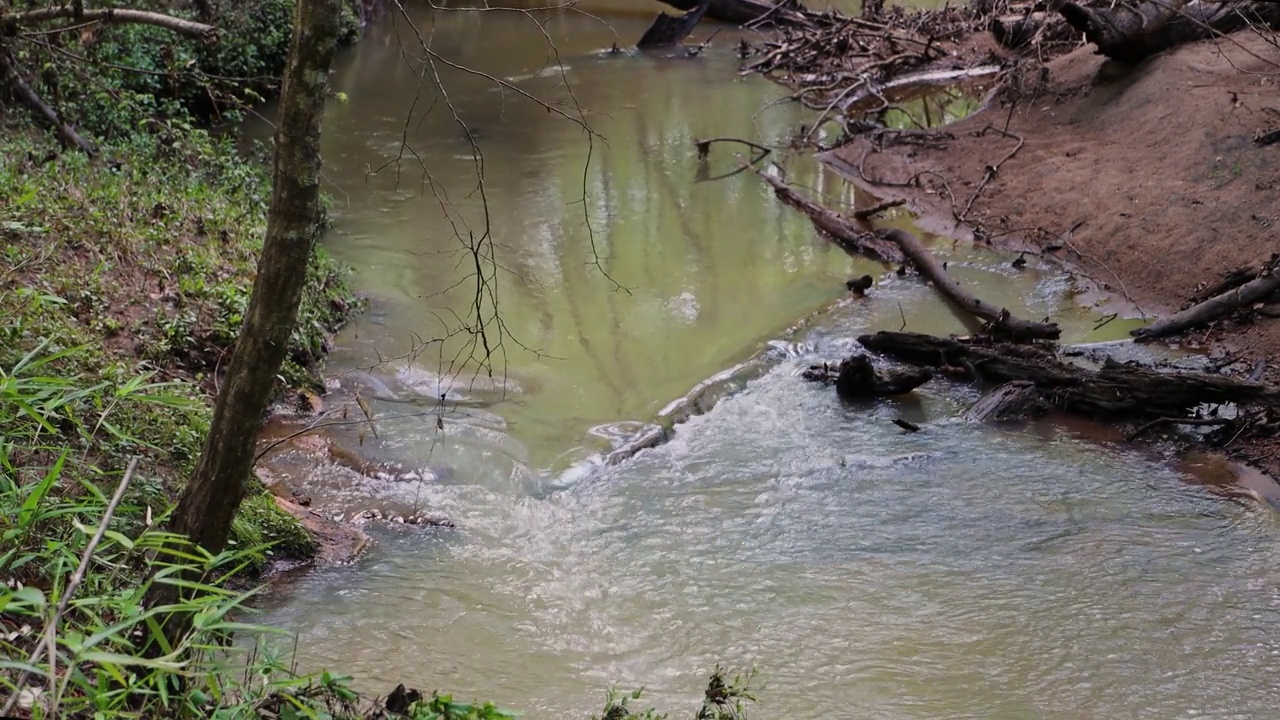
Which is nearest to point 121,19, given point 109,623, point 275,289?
point 275,289

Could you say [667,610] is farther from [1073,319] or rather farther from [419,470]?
[1073,319]

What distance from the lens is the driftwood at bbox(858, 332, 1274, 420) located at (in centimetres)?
678

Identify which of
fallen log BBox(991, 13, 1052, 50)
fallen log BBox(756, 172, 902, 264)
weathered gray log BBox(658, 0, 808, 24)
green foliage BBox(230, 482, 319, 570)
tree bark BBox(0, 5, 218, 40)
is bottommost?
green foliage BBox(230, 482, 319, 570)

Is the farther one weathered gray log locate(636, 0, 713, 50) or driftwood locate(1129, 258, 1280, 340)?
weathered gray log locate(636, 0, 713, 50)

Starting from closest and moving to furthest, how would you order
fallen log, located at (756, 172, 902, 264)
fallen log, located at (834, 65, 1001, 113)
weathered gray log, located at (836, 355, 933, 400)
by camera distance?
1. weathered gray log, located at (836, 355, 933, 400)
2. fallen log, located at (756, 172, 902, 264)
3. fallen log, located at (834, 65, 1001, 113)

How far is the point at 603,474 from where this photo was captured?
651cm

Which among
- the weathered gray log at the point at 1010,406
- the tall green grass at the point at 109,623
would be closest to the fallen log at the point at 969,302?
the weathered gray log at the point at 1010,406

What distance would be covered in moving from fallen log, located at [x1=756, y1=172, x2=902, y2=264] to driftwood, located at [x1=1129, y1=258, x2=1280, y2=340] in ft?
8.37

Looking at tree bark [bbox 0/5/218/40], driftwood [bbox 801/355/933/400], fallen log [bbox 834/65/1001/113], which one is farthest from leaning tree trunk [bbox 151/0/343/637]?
fallen log [bbox 834/65/1001/113]

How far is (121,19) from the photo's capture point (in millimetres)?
6215

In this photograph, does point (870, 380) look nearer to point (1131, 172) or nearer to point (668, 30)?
point (1131, 172)

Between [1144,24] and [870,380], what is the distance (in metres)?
7.03

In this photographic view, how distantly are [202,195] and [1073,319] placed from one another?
7.24 meters

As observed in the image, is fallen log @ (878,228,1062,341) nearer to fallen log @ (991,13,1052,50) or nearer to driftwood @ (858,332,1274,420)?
driftwood @ (858,332,1274,420)
